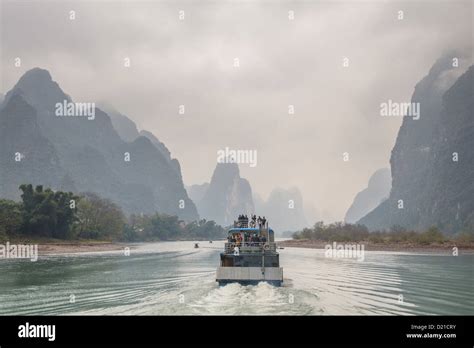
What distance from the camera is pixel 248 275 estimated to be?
32250mm

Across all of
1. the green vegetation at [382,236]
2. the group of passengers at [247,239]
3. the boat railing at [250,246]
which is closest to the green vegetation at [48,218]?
the group of passengers at [247,239]

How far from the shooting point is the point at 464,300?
30.4 meters

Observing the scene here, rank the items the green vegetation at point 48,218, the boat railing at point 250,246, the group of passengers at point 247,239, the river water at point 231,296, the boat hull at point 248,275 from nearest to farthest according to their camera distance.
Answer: the river water at point 231,296 < the boat hull at point 248,275 < the boat railing at point 250,246 < the group of passengers at point 247,239 < the green vegetation at point 48,218

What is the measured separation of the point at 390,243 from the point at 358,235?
30.1 meters

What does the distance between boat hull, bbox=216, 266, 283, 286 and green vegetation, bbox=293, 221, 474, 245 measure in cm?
9954

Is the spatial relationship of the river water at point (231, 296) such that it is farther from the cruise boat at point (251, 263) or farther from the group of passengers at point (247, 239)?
the group of passengers at point (247, 239)

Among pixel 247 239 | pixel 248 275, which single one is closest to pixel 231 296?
pixel 248 275

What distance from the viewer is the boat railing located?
3429cm

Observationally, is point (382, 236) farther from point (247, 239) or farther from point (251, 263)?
point (251, 263)

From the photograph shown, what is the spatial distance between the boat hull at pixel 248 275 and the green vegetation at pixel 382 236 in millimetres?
99536

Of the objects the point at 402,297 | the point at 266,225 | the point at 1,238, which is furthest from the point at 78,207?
the point at 402,297

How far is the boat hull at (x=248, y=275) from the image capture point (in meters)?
32.2

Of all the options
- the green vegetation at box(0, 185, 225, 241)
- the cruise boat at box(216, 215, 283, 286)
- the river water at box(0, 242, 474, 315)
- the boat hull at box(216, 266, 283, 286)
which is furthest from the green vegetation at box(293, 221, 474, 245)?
the boat hull at box(216, 266, 283, 286)
